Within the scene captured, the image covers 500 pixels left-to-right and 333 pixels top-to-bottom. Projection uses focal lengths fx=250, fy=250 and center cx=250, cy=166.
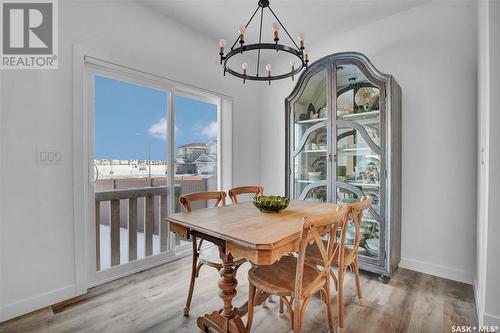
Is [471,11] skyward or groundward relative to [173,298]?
skyward

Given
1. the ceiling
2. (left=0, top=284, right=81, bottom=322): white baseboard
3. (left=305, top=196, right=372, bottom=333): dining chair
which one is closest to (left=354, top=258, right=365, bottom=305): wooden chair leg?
(left=305, top=196, right=372, bottom=333): dining chair

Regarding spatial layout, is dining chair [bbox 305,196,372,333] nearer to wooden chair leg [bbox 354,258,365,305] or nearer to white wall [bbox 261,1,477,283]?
wooden chair leg [bbox 354,258,365,305]

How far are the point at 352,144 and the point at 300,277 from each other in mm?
1751

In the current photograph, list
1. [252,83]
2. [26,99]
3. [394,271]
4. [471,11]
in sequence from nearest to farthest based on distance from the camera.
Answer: [26,99]
[471,11]
[394,271]
[252,83]

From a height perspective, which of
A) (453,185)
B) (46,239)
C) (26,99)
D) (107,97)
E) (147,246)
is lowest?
(147,246)

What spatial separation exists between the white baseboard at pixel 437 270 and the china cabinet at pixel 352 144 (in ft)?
0.45

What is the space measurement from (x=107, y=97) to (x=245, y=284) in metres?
2.18

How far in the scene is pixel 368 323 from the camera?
169 cm

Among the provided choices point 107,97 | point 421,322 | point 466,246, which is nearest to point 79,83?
point 107,97

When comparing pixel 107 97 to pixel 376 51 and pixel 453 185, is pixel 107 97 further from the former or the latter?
pixel 453 185

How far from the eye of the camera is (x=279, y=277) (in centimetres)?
146

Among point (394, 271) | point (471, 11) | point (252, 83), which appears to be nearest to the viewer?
point (471, 11)

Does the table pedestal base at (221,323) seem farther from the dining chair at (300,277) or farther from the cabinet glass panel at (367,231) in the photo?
the cabinet glass panel at (367,231)

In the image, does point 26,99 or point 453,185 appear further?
point 453,185
